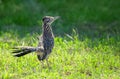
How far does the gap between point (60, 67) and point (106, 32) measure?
3.83 metres

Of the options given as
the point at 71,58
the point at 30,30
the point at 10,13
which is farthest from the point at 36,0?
the point at 71,58

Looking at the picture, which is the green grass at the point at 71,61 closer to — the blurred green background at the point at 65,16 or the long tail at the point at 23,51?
the long tail at the point at 23,51

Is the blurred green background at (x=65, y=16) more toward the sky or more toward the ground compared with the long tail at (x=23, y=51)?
more toward the sky

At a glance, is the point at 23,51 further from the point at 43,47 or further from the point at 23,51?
the point at 43,47

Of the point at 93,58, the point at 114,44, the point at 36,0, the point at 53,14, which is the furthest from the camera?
Answer: the point at 36,0

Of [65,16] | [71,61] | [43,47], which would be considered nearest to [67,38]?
[71,61]

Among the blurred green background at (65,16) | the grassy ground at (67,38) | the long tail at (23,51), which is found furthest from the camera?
the blurred green background at (65,16)

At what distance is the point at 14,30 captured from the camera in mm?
A: 12492

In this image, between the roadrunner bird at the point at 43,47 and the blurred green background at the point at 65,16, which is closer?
the roadrunner bird at the point at 43,47

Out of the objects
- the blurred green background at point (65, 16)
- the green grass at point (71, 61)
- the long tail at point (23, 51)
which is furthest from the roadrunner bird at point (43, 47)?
the blurred green background at point (65, 16)

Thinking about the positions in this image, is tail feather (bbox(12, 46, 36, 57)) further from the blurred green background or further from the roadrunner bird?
the blurred green background

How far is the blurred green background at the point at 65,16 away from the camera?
1284 cm

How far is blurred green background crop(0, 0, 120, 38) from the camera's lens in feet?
42.1

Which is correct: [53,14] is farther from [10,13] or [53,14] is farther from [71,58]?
[71,58]
